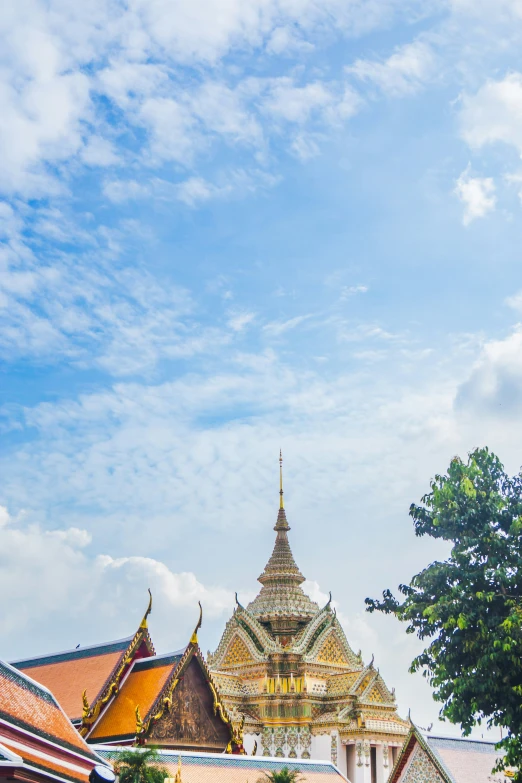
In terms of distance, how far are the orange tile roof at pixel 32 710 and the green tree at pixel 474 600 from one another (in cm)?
655

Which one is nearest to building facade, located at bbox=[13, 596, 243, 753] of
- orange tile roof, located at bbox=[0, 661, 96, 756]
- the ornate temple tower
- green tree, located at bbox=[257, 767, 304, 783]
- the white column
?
green tree, located at bbox=[257, 767, 304, 783]

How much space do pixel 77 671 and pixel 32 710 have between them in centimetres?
1035

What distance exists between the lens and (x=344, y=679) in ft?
127

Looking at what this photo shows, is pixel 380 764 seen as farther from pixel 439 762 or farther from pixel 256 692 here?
pixel 439 762

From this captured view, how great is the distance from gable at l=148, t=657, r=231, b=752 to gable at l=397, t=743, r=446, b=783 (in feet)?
13.7

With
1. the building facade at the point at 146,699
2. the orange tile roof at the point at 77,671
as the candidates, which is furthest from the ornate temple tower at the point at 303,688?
the building facade at the point at 146,699

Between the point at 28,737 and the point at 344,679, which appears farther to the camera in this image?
the point at 344,679

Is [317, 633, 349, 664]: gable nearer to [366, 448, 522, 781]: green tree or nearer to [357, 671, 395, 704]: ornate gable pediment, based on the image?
[357, 671, 395, 704]: ornate gable pediment

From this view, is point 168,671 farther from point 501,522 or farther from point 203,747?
point 501,522

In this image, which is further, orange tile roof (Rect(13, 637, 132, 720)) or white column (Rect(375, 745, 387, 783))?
white column (Rect(375, 745, 387, 783))

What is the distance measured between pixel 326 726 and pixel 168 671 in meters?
17.0

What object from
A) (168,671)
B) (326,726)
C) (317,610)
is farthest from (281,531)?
(168,671)

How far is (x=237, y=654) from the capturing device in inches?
1609

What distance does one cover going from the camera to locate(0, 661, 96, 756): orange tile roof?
12.6 metres
